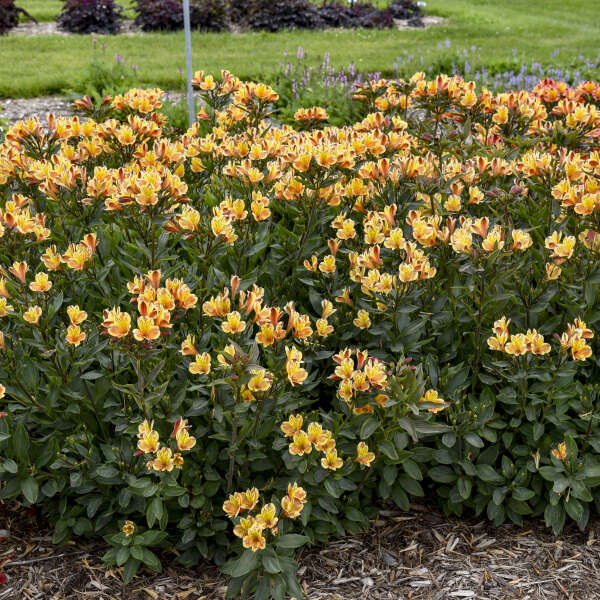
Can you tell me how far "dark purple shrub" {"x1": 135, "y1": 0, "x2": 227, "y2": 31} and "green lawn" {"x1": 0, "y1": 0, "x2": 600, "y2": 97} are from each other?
490 millimetres

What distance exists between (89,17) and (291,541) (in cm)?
1291

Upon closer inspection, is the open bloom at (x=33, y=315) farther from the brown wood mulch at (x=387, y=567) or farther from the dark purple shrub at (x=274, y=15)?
the dark purple shrub at (x=274, y=15)

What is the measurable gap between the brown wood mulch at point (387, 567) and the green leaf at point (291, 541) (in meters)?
0.34

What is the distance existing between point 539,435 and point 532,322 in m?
0.43

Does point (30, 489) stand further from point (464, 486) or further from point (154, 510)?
point (464, 486)

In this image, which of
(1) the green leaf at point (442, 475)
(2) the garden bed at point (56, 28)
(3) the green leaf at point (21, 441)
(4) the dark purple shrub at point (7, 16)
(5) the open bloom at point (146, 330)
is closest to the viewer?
(5) the open bloom at point (146, 330)

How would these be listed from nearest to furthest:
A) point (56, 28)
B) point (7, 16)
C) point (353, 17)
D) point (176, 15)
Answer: point (7, 16), point (176, 15), point (56, 28), point (353, 17)

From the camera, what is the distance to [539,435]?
249 cm

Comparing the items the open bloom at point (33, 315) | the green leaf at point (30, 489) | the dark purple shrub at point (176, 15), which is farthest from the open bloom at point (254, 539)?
the dark purple shrub at point (176, 15)

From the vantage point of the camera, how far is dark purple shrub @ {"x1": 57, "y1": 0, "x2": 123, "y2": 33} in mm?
12945

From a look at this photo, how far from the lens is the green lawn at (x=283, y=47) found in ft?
30.5

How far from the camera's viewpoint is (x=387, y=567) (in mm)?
2521

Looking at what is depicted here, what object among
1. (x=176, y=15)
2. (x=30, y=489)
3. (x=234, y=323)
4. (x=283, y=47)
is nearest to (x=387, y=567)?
(x=234, y=323)

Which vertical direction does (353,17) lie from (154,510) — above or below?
above
